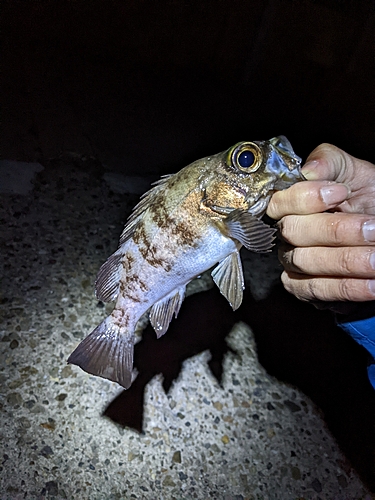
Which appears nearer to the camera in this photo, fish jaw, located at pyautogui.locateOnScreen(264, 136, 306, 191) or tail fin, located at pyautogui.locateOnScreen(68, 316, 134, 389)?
fish jaw, located at pyautogui.locateOnScreen(264, 136, 306, 191)

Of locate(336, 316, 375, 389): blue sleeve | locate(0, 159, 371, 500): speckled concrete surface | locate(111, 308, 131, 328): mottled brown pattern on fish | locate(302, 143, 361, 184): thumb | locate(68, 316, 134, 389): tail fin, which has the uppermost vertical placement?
locate(302, 143, 361, 184): thumb

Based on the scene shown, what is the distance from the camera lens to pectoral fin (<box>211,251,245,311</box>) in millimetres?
1210

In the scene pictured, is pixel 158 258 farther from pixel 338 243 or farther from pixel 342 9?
pixel 342 9

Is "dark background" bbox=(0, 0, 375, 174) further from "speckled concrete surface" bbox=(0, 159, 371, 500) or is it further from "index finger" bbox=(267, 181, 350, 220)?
"index finger" bbox=(267, 181, 350, 220)

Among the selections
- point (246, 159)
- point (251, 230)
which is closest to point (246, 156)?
point (246, 159)

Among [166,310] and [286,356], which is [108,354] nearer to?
[166,310]

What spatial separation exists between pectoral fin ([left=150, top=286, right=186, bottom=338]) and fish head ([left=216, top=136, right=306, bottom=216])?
47 centimetres

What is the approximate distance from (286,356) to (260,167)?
1.64 metres

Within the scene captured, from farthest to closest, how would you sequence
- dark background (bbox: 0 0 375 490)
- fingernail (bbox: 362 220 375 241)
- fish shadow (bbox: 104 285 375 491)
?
dark background (bbox: 0 0 375 490) < fish shadow (bbox: 104 285 375 491) < fingernail (bbox: 362 220 375 241)

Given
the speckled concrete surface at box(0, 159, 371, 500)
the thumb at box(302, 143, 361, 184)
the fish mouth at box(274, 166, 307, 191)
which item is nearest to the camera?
the fish mouth at box(274, 166, 307, 191)

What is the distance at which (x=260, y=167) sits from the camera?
1146 millimetres

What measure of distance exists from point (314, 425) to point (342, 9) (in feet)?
11.3

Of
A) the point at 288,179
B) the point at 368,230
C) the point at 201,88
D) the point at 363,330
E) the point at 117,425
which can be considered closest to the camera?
the point at 368,230

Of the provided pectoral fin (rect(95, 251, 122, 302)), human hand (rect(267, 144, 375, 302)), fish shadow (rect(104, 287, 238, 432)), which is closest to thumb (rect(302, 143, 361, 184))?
human hand (rect(267, 144, 375, 302))
